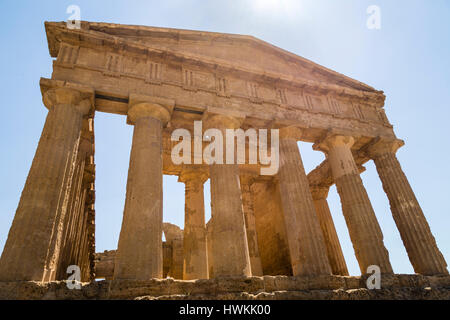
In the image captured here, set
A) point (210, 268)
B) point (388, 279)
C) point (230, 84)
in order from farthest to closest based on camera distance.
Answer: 1. point (210, 268)
2. point (230, 84)
3. point (388, 279)

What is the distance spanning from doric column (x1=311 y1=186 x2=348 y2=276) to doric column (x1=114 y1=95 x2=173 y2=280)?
11734 mm

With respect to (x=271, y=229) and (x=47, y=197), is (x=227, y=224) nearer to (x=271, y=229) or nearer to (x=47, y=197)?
(x=47, y=197)

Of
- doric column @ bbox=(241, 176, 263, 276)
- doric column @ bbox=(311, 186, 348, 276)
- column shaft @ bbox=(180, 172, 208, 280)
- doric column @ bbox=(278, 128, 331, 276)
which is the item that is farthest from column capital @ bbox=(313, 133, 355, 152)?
column shaft @ bbox=(180, 172, 208, 280)

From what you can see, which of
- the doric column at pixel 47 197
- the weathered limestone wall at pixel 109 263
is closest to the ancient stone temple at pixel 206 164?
the doric column at pixel 47 197

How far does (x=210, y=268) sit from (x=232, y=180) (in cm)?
656

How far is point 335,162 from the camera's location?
46.6ft

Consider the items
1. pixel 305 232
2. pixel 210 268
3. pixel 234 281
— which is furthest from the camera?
pixel 210 268

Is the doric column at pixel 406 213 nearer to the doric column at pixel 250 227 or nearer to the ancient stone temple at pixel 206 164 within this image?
the ancient stone temple at pixel 206 164

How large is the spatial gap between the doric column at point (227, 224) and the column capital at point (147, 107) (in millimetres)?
1814

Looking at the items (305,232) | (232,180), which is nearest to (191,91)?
(232,180)

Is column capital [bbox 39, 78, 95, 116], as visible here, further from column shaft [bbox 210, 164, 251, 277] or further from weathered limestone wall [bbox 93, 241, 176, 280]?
weathered limestone wall [bbox 93, 241, 176, 280]

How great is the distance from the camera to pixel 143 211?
930 centimetres
